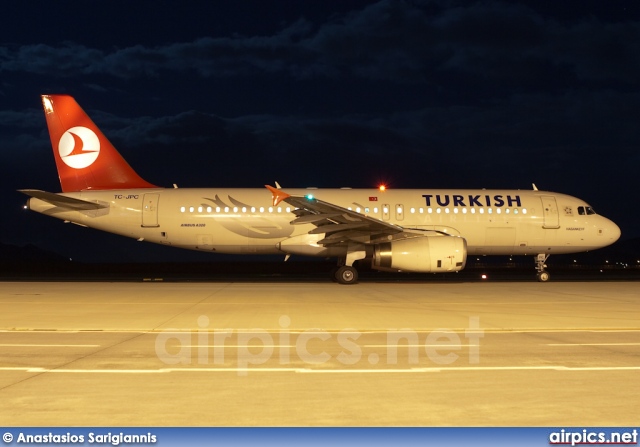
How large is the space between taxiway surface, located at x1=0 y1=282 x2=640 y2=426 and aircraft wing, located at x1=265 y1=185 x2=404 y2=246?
5.94 meters

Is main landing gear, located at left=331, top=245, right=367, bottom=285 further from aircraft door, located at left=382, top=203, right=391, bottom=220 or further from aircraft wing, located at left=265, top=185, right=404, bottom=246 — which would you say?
aircraft door, located at left=382, top=203, right=391, bottom=220

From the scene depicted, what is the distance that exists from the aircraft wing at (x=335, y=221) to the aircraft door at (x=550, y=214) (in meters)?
6.39

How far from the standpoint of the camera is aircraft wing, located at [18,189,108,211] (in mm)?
20234

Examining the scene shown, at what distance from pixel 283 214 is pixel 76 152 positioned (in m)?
7.97

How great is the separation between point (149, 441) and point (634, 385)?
4499mm

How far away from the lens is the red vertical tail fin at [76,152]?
22625 millimetres

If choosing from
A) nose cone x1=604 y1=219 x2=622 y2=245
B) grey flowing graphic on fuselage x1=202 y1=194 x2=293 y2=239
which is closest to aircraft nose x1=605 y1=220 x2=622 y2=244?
nose cone x1=604 y1=219 x2=622 y2=245

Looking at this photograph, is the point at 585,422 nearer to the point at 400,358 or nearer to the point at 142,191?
the point at 400,358

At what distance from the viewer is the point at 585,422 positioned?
15.5 feet

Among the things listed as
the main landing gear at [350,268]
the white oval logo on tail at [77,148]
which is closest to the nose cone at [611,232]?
the main landing gear at [350,268]

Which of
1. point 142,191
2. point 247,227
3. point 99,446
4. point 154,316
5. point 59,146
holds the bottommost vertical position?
point 99,446

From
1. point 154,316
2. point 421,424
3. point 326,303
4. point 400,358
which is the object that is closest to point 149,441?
point 421,424

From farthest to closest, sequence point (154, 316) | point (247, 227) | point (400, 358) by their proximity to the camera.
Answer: point (247, 227) < point (154, 316) < point (400, 358)

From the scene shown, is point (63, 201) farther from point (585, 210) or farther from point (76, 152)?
point (585, 210)
